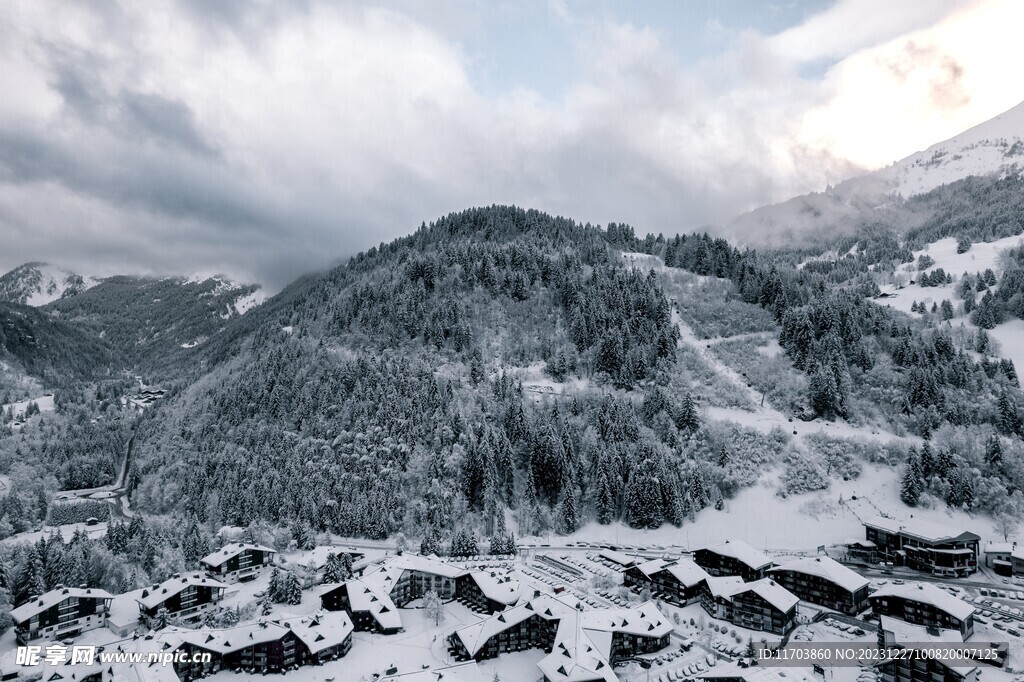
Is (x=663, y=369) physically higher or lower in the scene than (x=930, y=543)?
higher

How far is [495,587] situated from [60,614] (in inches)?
1521

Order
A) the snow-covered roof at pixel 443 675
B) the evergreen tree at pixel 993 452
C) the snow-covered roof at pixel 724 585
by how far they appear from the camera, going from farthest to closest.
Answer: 1. the evergreen tree at pixel 993 452
2. the snow-covered roof at pixel 724 585
3. the snow-covered roof at pixel 443 675

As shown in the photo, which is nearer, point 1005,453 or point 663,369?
point 1005,453

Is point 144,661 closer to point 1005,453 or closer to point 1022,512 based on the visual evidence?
point 1022,512

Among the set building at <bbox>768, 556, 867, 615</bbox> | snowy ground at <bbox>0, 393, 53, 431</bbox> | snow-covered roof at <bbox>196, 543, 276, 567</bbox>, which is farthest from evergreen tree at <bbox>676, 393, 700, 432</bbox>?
snowy ground at <bbox>0, 393, 53, 431</bbox>

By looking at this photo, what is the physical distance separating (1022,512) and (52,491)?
13947 centimetres

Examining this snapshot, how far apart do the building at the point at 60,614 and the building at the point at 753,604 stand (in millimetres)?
56288

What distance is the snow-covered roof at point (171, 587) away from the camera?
54.0 meters

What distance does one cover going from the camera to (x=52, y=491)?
98.2m

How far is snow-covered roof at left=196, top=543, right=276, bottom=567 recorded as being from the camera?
6406cm

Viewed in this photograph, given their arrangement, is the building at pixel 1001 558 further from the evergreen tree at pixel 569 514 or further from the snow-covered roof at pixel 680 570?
the evergreen tree at pixel 569 514

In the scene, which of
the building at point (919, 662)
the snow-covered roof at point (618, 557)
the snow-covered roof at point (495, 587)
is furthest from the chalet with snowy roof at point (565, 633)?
the building at point (919, 662)

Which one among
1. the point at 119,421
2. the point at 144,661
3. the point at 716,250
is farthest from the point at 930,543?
the point at 119,421

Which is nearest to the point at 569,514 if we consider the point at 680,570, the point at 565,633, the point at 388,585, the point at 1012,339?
the point at 680,570
